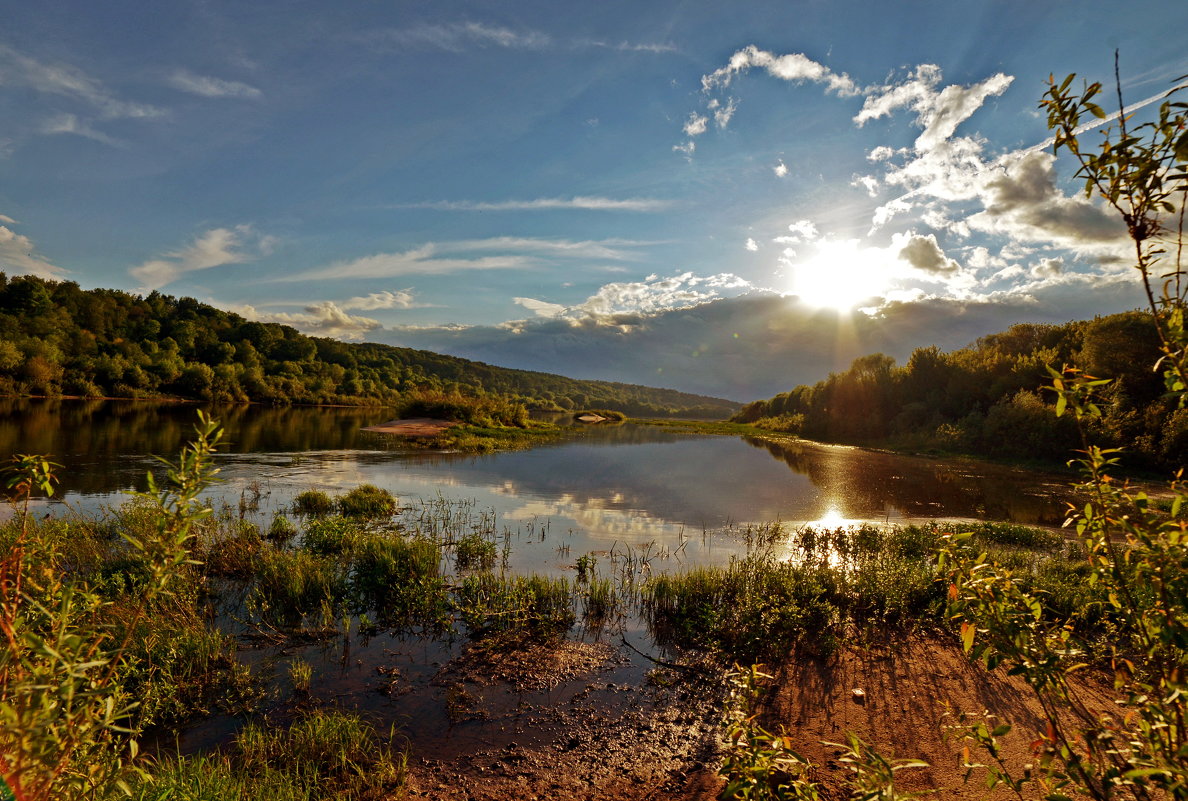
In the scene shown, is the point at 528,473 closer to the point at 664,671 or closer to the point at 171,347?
the point at 664,671

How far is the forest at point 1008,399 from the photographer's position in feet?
112

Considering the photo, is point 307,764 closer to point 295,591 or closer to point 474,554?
point 295,591

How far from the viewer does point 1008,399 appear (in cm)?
4791

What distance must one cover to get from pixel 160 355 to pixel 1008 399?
371 ft

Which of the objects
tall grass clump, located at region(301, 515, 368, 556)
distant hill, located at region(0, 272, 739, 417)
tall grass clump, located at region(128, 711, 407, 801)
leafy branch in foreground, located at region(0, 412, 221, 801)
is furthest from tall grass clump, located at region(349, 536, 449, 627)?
distant hill, located at region(0, 272, 739, 417)

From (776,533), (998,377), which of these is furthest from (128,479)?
(998,377)

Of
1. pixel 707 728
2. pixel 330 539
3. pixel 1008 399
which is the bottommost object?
pixel 707 728

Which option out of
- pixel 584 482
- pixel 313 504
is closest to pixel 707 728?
pixel 313 504

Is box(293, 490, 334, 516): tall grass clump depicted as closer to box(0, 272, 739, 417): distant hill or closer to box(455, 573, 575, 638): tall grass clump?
box(455, 573, 575, 638): tall grass clump

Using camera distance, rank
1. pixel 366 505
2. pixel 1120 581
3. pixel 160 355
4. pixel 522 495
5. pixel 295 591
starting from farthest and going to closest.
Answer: pixel 160 355, pixel 522 495, pixel 366 505, pixel 295 591, pixel 1120 581

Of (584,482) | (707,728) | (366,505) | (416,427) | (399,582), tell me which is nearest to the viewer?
(707,728)

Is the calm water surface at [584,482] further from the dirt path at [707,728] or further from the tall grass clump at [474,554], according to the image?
the dirt path at [707,728]

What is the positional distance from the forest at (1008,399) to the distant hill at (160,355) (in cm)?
6408

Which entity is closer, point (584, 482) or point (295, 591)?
point (295, 591)
